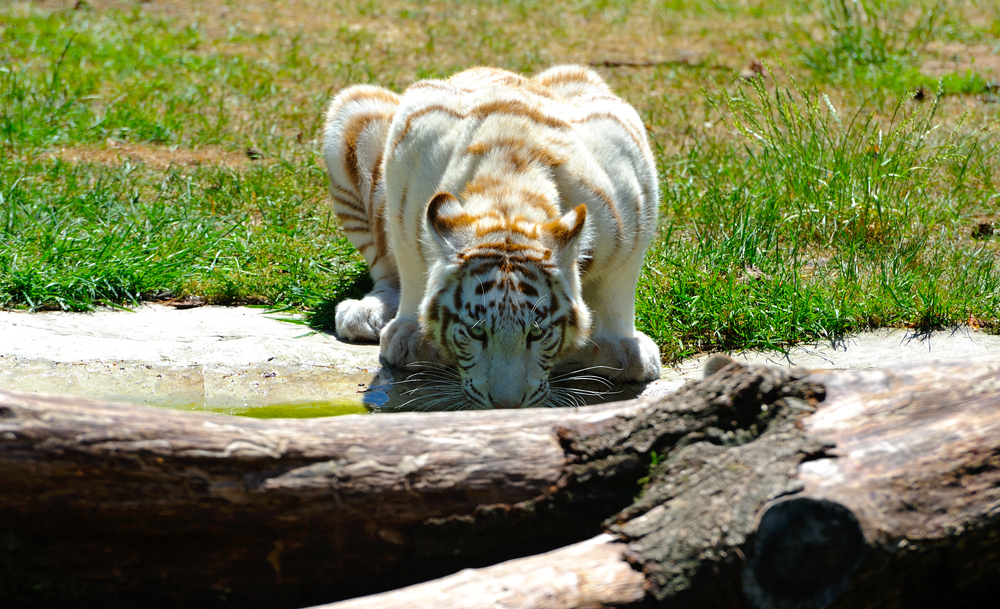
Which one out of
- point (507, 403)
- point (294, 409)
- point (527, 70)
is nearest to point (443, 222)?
point (507, 403)

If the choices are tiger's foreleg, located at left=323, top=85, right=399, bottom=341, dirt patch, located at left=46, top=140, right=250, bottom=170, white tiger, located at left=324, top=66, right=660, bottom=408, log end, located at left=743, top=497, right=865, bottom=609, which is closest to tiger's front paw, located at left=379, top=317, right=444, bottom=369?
white tiger, located at left=324, top=66, right=660, bottom=408

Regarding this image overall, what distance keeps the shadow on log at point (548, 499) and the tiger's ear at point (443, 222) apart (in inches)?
45.7

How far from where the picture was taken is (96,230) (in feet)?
14.8

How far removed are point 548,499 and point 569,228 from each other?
4.21 ft

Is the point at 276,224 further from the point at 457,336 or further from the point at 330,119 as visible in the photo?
the point at 457,336

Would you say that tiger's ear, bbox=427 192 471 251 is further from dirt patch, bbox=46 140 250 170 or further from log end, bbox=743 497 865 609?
dirt patch, bbox=46 140 250 170

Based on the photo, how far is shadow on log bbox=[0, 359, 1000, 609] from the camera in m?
1.71

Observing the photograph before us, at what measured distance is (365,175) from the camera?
4465 mm

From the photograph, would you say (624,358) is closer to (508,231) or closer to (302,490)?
(508,231)

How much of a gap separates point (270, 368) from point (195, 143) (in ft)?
10.7

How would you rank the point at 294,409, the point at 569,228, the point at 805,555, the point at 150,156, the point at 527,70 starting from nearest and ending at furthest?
the point at 805,555 → the point at 569,228 → the point at 294,409 → the point at 150,156 → the point at 527,70

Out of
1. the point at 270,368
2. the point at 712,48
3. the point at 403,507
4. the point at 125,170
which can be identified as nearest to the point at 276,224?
the point at 125,170

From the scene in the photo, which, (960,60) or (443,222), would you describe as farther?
(960,60)

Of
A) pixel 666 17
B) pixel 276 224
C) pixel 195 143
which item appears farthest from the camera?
pixel 666 17
